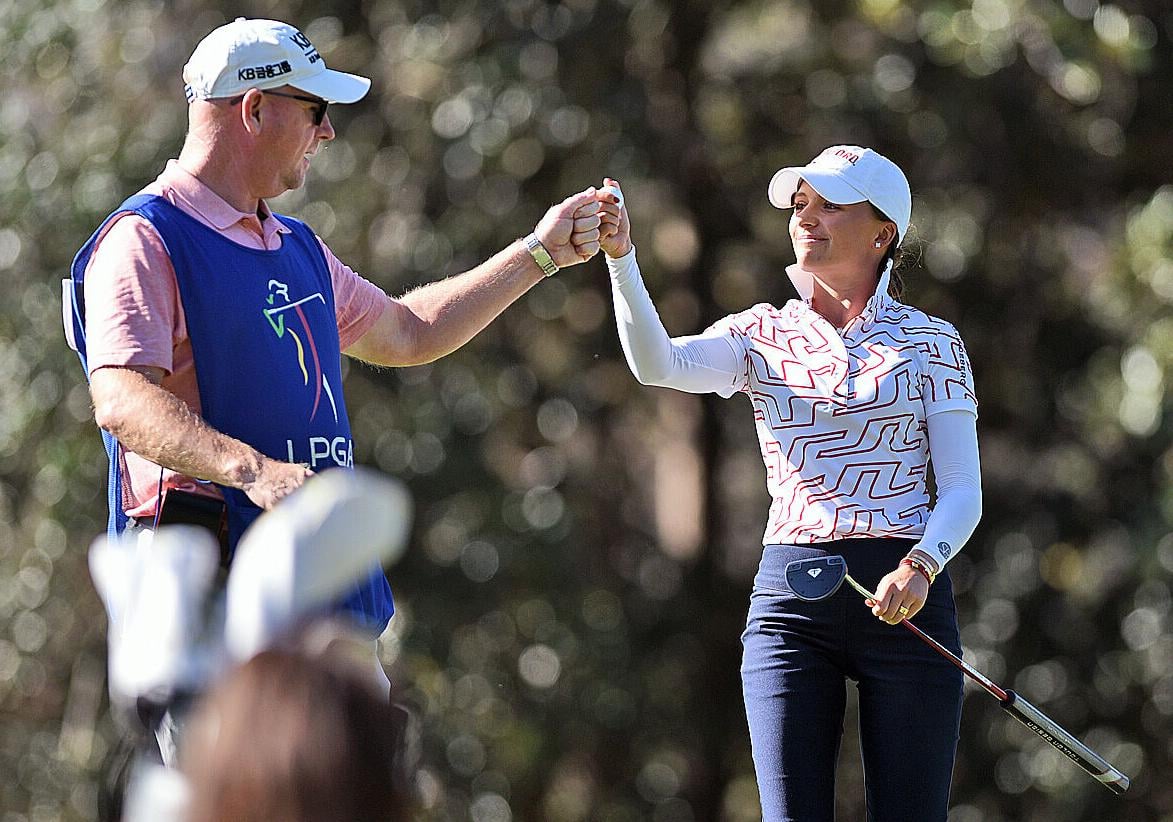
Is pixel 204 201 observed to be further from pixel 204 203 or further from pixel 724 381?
pixel 724 381

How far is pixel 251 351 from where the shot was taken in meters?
3.21

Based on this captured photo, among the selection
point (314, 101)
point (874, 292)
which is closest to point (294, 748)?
point (314, 101)

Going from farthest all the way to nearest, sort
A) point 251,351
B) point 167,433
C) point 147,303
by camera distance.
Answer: point 251,351 → point 147,303 → point 167,433

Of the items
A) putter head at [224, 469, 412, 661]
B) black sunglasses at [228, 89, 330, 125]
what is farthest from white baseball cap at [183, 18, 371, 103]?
putter head at [224, 469, 412, 661]


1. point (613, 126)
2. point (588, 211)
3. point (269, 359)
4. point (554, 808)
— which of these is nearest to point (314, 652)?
point (269, 359)

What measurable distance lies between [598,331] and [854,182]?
5.88 m

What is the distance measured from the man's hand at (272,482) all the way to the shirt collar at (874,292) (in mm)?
1213

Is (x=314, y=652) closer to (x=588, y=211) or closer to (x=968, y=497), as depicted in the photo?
(x=968, y=497)

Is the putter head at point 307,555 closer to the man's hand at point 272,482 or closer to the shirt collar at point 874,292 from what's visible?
the man's hand at point 272,482

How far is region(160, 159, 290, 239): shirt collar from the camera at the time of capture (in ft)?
10.8

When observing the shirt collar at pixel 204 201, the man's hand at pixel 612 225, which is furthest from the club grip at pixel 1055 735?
the shirt collar at pixel 204 201

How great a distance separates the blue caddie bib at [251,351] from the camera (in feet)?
10.4

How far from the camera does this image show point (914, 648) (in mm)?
3334

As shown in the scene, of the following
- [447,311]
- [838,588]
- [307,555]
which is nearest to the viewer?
[307,555]
